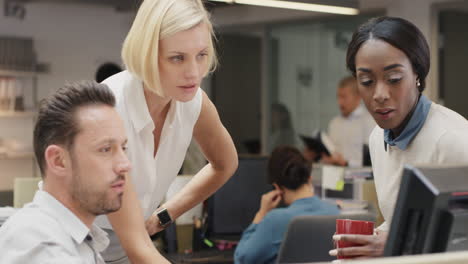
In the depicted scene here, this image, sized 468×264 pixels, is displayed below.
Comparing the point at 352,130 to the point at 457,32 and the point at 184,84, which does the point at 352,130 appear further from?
the point at 184,84

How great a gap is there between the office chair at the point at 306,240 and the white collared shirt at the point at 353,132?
11.3 feet

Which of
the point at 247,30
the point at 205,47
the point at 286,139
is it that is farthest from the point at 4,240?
the point at 247,30

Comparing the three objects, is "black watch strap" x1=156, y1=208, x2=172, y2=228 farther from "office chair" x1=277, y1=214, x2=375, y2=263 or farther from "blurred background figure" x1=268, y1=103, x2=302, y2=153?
"blurred background figure" x1=268, y1=103, x2=302, y2=153

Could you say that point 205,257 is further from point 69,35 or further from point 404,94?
point 69,35

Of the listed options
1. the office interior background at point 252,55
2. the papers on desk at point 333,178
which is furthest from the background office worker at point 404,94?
the office interior background at point 252,55

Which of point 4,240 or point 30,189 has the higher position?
point 4,240

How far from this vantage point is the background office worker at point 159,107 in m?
1.65

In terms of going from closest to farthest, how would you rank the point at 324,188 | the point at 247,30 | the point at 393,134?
1. the point at 393,134
2. the point at 324,188
3. the point at 247,30

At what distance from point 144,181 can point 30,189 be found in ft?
7.53

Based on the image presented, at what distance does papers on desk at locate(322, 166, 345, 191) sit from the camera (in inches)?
184

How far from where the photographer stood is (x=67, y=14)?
8.80 m

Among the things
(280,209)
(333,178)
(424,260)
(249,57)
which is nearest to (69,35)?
(249,57)

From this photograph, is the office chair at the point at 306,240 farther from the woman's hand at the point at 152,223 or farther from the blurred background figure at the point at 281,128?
the blurred background figure at the point at 281,128

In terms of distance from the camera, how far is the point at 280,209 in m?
3.38
